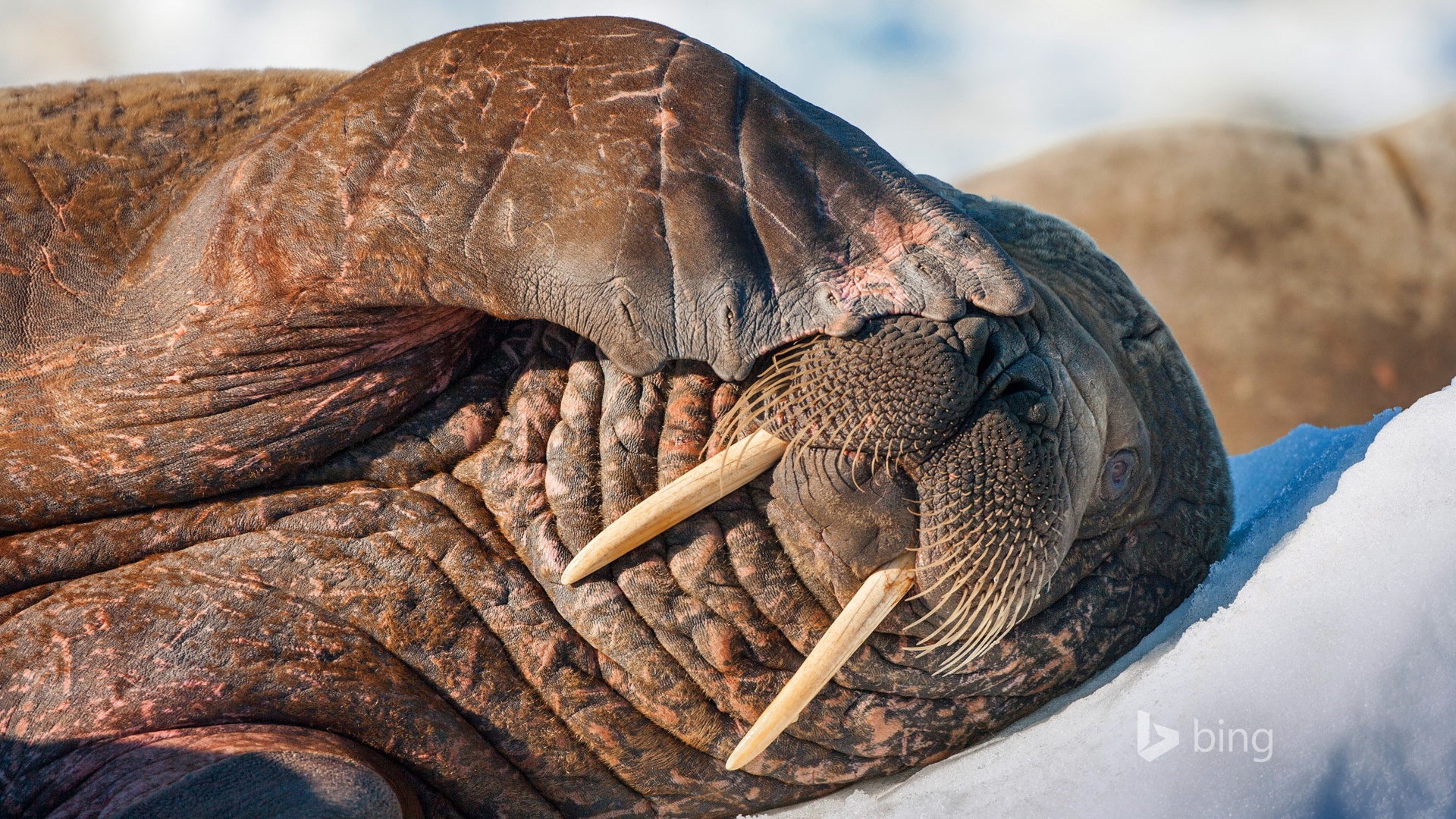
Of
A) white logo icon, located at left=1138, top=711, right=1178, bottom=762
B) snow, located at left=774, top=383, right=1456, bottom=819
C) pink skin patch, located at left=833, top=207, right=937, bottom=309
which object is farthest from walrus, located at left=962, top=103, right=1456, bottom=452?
pink skin patch, located at left=833, top=207, right=937, bottom=309

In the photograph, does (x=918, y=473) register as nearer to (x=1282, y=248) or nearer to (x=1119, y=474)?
(x=1119, y=474)

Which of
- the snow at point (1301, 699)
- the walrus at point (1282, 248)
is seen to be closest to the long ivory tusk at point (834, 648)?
the snow at point (1301, 699)

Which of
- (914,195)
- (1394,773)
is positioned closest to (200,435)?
(914,195)

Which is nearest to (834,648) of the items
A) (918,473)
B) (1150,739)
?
(918,473)

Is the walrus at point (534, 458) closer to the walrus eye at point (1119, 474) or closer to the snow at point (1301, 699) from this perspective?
the walrus eye at point (1119, 474)

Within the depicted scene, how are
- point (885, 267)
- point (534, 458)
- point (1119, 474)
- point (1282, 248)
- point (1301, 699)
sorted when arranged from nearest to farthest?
point (1301, 699) → point (885, 267) → point (534, 458) → point (1119, 474) → point (1282, 248)
